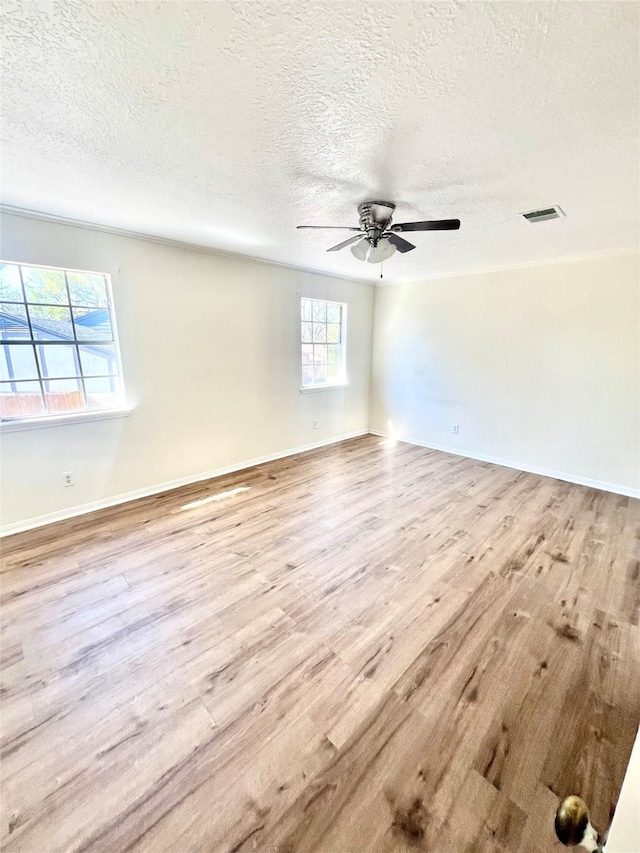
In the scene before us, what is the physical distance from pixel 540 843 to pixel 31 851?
1.60 meters

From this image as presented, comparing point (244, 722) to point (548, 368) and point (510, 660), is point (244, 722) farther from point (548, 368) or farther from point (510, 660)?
point (548, 368)

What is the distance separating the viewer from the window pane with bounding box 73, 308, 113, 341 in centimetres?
290

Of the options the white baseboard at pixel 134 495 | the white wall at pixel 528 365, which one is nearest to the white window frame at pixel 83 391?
the white baseboard at pixel 134 495

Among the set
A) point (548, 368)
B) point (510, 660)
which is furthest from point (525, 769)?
point (548, 368)

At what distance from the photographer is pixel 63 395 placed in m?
2.92

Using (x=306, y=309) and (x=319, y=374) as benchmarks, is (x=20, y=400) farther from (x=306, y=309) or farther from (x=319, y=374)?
(x=319, y=374)

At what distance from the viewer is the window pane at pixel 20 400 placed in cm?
265

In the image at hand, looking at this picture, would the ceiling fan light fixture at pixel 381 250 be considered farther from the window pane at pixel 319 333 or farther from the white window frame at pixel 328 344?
the window pane at pixel 319 333

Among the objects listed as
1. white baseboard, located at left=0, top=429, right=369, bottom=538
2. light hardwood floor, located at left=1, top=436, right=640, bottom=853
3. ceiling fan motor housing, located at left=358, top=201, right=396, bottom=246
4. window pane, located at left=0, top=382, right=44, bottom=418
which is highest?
ceiling fan motor housing, located at left=358, top=201, right=396, bottom=246

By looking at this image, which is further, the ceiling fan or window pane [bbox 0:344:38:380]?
window pane [bbox 0:344:38:380]

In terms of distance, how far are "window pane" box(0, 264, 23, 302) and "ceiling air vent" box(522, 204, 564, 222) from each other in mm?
3782

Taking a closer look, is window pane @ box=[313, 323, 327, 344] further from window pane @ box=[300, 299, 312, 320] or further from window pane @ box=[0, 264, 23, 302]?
window pane @ box=[0, 264, 23, 302]

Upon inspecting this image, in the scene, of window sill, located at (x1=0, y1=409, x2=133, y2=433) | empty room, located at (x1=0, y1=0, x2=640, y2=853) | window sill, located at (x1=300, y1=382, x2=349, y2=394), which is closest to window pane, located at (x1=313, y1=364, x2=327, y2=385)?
window sill, located at (x1=300, y1=382, x2=349, y2=394)

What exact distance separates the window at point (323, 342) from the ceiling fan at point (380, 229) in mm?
2043
